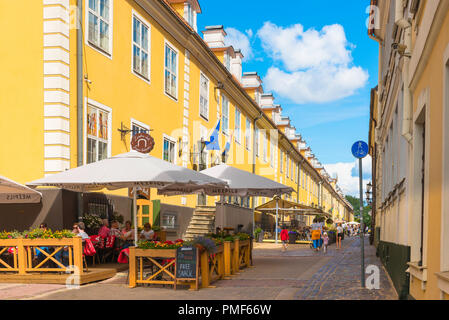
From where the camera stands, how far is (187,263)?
32.1ft

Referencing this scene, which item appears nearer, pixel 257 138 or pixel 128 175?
pixel 128 175

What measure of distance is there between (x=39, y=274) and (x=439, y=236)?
307 inches

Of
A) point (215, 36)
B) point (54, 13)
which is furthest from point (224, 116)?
point (54, 13)

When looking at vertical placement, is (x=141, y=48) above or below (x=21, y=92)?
above

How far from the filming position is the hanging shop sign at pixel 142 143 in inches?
625

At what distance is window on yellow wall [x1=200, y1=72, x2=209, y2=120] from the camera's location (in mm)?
24984

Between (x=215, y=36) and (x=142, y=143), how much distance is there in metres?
17.7

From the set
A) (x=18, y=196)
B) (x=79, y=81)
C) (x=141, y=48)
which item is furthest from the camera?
(x=141, y=48)

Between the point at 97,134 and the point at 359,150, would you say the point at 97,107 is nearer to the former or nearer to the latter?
the point at 97,134

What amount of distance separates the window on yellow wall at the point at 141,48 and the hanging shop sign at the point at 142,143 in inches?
107

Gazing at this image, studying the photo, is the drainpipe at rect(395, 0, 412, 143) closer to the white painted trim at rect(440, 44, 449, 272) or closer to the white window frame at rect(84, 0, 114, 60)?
the white painted trim at rect(440, 44, 449, 272)

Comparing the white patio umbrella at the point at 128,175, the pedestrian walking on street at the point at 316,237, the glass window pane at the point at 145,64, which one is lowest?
the pedestrian walking on street at the point at 316,237

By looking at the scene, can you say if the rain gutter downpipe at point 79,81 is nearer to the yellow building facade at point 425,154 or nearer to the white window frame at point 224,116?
the yellow building facade at point 425,154

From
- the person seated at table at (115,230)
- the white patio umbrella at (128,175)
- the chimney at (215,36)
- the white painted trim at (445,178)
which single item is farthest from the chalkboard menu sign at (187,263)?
the chimney at (215,36)
